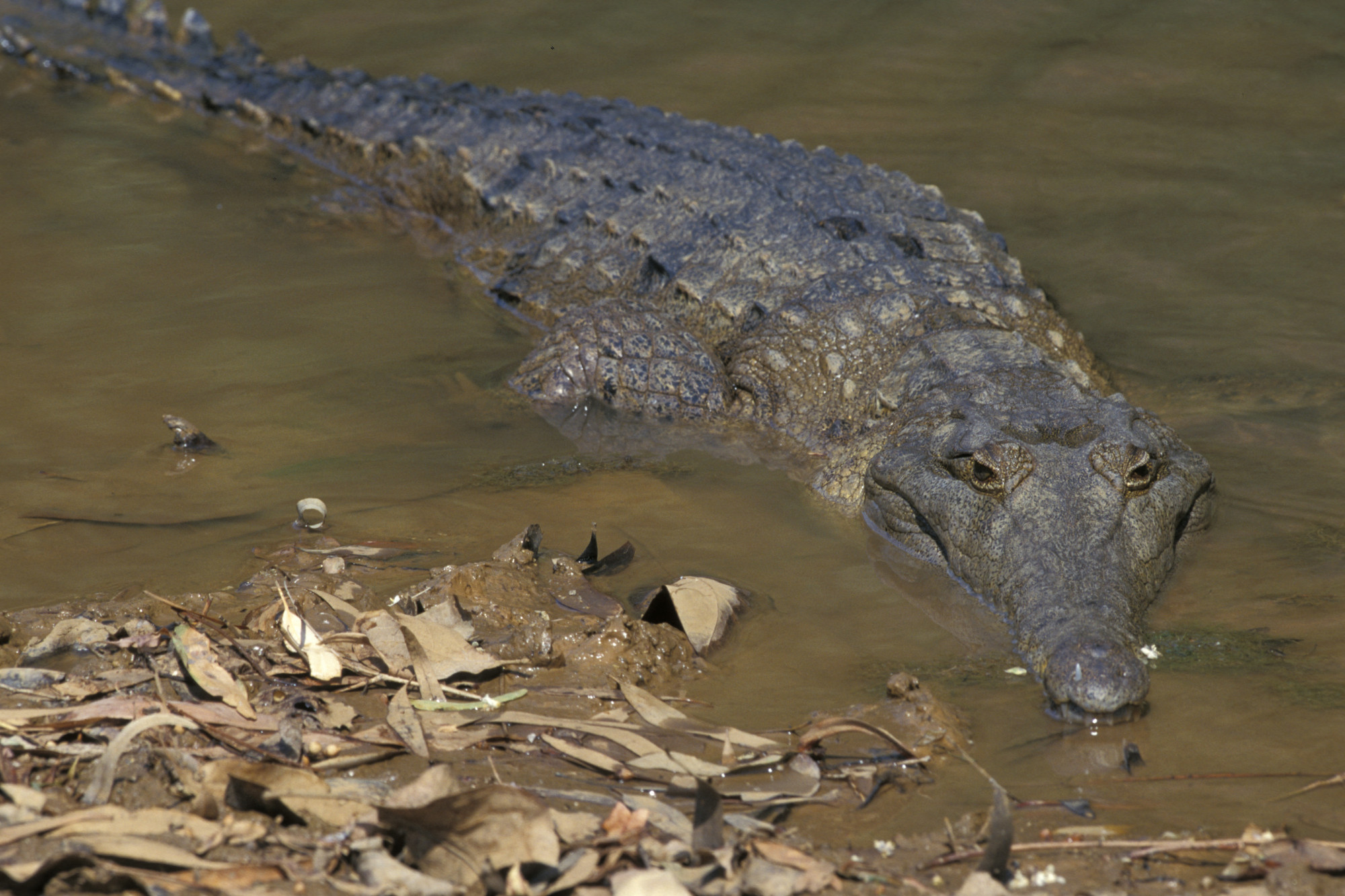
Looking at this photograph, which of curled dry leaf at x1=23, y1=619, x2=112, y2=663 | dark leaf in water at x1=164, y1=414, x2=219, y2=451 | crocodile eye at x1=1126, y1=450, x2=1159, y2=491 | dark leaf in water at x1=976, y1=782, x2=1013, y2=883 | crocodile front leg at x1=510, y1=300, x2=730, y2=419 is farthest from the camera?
crocodile front leg at x1=510, y1=300, x2=730, y2=419

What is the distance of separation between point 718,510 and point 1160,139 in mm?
5372

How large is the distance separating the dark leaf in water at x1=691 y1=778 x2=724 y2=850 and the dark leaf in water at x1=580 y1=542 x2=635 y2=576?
4.45 feet

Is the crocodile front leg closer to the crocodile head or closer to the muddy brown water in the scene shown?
the muddy brown water

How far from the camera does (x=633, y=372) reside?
196 inches

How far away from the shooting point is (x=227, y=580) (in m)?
3.20

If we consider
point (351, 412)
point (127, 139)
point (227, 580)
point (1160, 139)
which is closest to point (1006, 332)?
A: point (351, 412)

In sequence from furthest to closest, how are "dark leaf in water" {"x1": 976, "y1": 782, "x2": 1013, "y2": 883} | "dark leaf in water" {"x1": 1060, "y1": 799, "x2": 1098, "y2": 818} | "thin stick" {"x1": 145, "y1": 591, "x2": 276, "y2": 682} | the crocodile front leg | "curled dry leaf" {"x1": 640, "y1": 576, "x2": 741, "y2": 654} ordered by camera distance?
the crocodile front leg < "curled dry leaf" {"x1": 640, "y1": 576, "x2": 741, "y2": 654} < "thin stick" {"x1": 145, "y1": 591, "x2": 276, "y2": 682} < "dark leaf in water" {"x1": 1060, "y1": 799, "x2": 1098, "y2": 818} < "dark leaf in water" {"x1": 976, "y1": 782, "x2": 1013, "y2": 883}

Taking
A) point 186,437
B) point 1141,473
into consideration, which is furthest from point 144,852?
point 1141,473

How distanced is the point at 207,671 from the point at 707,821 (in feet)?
3.93

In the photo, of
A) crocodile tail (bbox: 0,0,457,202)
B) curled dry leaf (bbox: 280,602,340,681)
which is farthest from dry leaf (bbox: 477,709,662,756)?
crocodile tail (bbox: 0,0,457,202)

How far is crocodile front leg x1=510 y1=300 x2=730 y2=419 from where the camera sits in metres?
4.94

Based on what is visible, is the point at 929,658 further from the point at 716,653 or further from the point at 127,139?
the point at 127,139

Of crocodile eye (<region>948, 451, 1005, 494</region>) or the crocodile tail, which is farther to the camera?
the crocodile tail

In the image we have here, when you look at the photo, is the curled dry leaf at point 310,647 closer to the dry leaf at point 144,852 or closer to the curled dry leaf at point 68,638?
the curled dry leaf at point 68,638
